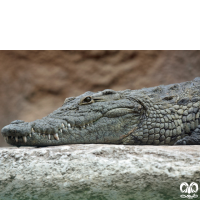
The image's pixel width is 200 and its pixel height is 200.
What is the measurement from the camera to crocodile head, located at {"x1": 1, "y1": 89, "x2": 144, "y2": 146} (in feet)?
→ 7.54

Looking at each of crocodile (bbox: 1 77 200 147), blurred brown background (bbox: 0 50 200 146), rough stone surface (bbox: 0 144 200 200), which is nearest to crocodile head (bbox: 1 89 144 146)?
crocodile (bbox: 1 77 200 147)

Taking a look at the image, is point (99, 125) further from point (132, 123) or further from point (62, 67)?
point (62, 67)

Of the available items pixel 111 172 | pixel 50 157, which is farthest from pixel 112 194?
pixel 50 157

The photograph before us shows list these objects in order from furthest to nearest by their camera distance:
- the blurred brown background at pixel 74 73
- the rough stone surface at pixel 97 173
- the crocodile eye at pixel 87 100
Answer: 1. the blurred brown background at pixel 74 73
2. the crocodile eye at pixel 87 100
3. the rough stone surface at pixel 97 173

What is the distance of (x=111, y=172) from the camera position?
5.50 ft

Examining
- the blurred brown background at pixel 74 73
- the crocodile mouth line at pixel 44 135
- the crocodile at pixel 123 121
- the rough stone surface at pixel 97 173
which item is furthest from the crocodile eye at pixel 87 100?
the blurred brown background at pixel 74 73

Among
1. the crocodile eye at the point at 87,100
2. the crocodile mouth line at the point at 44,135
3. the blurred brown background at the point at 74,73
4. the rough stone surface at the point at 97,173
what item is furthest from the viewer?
the blurred brown background at the point at 74,73

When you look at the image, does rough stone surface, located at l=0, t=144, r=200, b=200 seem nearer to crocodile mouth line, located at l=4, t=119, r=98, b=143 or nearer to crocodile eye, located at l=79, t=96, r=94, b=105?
crocodile mouth line, located at l=4, t=119, r=98, b=143

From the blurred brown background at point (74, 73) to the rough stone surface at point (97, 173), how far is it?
319 cm

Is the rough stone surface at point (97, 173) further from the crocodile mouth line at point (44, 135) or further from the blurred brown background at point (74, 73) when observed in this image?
the blurred brown background at point (74, 73)

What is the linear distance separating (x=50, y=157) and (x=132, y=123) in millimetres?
1104

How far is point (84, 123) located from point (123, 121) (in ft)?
1.49

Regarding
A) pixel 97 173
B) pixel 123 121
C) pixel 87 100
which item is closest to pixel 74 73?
pixel 87 100

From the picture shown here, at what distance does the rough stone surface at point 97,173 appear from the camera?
147 cm
